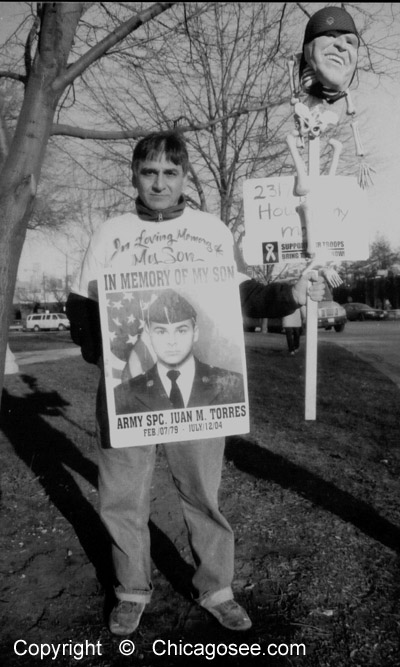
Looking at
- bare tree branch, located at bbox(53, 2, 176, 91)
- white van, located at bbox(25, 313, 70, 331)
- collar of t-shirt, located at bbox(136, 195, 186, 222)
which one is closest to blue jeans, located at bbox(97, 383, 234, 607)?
collar of t-shirt, located at bbox(136, 195, 186, 222)

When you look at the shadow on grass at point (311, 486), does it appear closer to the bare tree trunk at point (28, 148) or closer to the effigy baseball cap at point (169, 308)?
the effigy baseball cap at point (169, 308)

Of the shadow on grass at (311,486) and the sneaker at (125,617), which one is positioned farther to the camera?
the shadow on grass at (311,486)

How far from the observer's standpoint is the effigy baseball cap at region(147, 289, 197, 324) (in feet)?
8.15

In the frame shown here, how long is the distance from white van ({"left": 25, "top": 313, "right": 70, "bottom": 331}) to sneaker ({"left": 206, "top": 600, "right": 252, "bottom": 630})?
58.0 metres

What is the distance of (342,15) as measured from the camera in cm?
384

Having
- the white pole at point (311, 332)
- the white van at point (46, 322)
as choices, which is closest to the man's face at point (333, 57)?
the white pole at point (311, 332)

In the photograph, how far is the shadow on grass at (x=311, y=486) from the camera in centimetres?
346

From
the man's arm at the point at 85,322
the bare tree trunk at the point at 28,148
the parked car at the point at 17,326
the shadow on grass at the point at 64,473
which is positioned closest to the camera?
the man's arm at the point at 85,322

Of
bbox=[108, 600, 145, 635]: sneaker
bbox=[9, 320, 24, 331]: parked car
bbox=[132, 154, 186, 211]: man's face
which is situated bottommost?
bbox=[9, 320, 24, 331]: parked car

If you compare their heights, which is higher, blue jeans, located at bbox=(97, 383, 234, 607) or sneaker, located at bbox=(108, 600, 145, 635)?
blue jeans, located at bbox=(97, 383, 234, 607)

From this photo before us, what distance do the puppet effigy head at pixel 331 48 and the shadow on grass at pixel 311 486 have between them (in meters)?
2.58

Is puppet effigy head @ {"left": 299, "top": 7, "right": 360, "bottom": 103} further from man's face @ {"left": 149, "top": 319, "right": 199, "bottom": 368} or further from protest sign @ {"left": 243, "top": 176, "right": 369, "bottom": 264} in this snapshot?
man's face @ {"left": 149, "top": 319, "right": 199, "bottom": 368}

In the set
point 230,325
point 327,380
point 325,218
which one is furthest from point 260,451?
point 327,380

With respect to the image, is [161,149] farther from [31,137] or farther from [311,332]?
[311,332]
